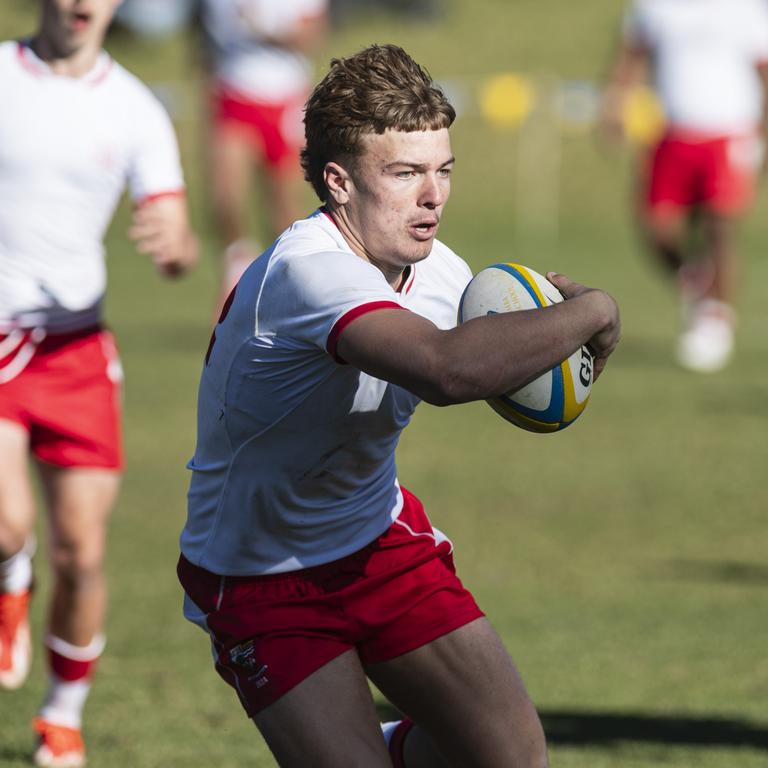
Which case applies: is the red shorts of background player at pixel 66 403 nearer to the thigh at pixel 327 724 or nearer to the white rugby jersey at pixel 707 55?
the thigh at pixel 327 724

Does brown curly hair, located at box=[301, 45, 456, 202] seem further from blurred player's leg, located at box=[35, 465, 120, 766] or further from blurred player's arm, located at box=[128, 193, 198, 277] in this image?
blurred player's leg, located at box=[35, 465, 120, 766]

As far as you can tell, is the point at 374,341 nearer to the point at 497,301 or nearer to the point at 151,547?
the point at 497,301

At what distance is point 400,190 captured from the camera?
137 inches

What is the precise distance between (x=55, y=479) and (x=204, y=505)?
4.92ft

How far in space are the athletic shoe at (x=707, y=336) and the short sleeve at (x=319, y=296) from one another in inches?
369

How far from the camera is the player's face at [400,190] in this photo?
3467 mm

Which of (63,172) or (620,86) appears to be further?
(620,86)

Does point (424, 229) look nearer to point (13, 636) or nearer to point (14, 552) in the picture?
point (14, 552)

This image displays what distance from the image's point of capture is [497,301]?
3.55 meters

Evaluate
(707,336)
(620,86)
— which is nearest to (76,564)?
(707,336)

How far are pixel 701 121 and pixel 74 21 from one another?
341 inches

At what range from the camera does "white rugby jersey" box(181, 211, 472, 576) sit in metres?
3.45

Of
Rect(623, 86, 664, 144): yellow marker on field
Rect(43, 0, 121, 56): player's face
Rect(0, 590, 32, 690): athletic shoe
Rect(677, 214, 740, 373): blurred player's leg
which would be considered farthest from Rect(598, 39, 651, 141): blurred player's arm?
Rect(623, 86, 664, 144): yellow marker on field

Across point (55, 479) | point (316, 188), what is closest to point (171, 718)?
point (55, 479)
